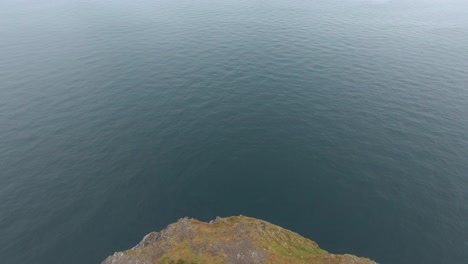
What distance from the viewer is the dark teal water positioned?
48.2 meters

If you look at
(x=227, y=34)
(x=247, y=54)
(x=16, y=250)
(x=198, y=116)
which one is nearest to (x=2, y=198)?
(x=16, y=250)

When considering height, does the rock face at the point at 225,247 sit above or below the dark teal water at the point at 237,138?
above

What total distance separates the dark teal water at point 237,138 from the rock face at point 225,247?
9.74m

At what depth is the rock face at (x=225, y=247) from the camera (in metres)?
33.7

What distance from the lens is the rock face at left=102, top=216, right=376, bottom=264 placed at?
33.7m

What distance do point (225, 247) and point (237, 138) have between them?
3591 centimetres

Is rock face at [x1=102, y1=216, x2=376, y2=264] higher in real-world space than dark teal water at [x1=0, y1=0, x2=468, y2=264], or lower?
higher

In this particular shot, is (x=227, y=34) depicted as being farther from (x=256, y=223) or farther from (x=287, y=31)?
(x=256, y=223)

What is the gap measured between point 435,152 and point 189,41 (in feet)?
323

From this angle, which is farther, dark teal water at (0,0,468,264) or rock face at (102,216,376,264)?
dark teal water at (0,0,468,264)

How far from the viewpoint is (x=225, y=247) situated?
114 ft

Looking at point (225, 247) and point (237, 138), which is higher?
point (225, 247)

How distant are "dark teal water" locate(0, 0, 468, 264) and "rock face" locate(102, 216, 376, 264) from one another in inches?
383

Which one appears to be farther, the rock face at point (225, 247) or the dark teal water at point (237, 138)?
the dark teal water at point (237, 138)
